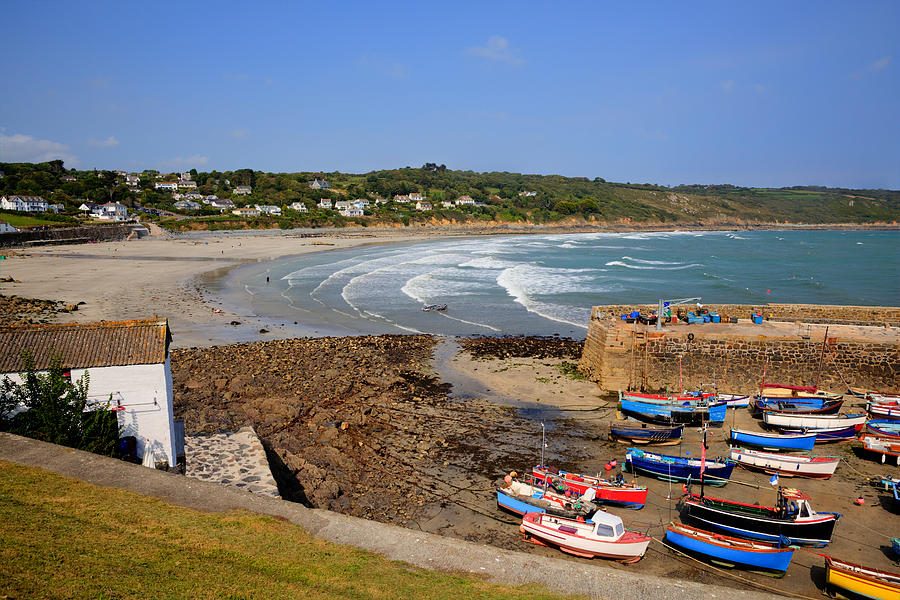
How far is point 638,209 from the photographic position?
184 metres

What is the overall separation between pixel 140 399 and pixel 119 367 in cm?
86

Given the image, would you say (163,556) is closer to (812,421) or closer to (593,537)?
(593,537)

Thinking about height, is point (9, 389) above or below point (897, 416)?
above

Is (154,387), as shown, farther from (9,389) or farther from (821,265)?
(821,265)

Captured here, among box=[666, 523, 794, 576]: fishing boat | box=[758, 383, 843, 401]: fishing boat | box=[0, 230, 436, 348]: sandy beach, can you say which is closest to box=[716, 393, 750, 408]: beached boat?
box=[758, 383, 843, 401]: fishing boat

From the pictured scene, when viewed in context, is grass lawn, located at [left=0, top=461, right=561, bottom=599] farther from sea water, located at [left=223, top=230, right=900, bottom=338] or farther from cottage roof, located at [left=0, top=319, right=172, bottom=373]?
sea water, located at [left=223, top=230, right=900, bottom=338]

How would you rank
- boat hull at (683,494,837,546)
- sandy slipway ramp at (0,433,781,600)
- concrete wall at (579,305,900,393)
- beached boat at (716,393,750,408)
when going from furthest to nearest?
concrete wall at (579,305,900,393) → beached boat at (716,393,750,408) → boat hull at (683,494,837,546) → sandy slipway ramp at (0,433,781,600)

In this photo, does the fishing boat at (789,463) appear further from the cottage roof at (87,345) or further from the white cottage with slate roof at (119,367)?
the cottage roof at (87,345)

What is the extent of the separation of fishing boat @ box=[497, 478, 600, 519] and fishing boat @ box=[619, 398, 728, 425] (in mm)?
6371

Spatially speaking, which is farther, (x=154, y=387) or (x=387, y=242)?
(x=387, y=242)

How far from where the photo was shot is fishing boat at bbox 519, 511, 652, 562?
38.7 feet

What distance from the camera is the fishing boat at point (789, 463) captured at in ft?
50.7

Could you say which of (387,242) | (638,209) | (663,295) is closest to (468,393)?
(663,295)

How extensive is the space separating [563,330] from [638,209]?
163272 millimetres
